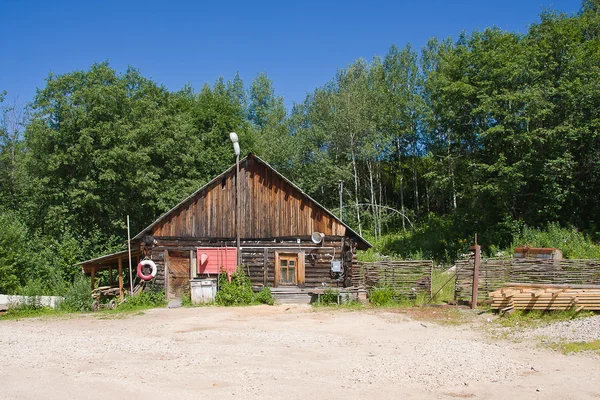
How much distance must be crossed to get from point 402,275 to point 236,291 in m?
6.51

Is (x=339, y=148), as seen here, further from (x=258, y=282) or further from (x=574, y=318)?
(x=574, y=318)

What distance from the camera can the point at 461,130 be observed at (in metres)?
31.6

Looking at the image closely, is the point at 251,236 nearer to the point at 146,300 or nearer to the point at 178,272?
the point at 178,272

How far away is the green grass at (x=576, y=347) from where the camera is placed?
471 inches

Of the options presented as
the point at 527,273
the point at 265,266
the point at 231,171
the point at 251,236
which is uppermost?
the point at 231,171

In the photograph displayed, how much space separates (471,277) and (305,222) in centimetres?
677

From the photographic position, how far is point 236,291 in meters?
20.9

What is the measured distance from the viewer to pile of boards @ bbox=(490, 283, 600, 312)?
1554 cm

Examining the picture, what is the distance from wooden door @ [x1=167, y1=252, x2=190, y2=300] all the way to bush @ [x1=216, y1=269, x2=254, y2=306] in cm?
164

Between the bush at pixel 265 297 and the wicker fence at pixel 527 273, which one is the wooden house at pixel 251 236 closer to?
the bush at pixel 265 297

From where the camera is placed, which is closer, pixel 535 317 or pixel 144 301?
pixel 535 317

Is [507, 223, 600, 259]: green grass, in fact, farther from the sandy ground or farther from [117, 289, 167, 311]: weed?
[117, 289, 167, 311]: weed

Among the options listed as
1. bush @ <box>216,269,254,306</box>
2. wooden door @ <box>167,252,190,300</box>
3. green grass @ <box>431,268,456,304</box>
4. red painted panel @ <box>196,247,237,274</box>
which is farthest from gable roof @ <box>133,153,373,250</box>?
bush @ <box>216,269,254,306</box>

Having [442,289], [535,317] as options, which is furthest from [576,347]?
[442,289]
